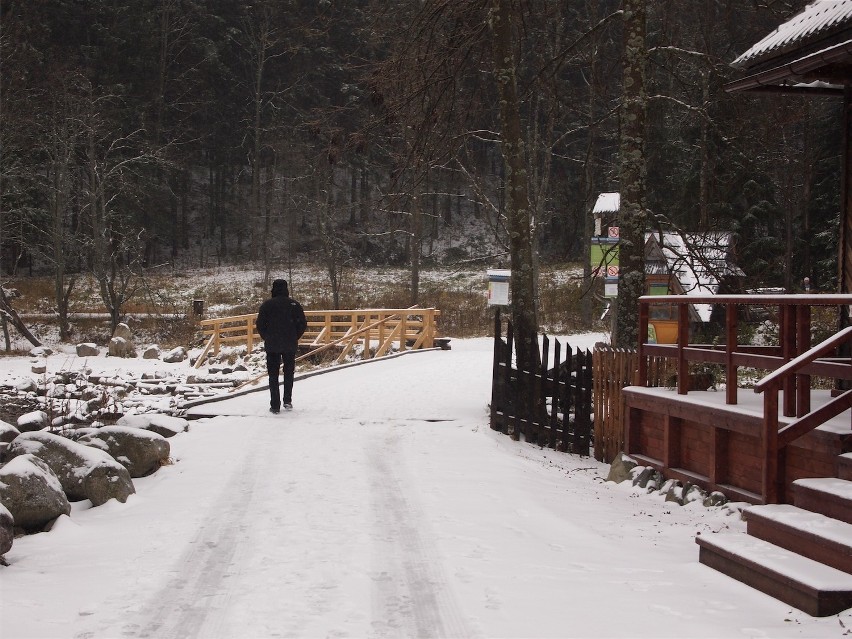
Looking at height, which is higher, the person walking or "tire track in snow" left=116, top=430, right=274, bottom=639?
the person walking

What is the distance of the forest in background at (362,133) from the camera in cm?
1337

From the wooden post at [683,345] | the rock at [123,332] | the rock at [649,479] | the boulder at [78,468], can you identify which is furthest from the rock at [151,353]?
the wooden post at [683,345]

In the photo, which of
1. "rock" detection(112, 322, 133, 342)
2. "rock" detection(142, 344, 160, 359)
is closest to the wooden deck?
"rock" detection(142, 344, 160, 359)

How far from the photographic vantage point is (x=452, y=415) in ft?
42.1

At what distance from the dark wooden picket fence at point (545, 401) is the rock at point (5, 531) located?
21.8ft

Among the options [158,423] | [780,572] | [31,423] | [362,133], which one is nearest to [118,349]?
[31,423]

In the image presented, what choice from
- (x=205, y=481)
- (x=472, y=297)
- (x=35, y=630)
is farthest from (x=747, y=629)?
(x=472, y=297)

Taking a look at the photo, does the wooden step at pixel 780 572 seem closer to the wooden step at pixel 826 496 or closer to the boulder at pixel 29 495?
the wooden step at pixel 826 496

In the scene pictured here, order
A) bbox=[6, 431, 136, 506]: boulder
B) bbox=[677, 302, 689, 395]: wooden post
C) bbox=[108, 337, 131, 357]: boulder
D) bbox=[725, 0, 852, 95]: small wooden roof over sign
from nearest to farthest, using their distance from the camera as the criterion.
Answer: bbox=[6, 431, 136, 506]: boulder → bbox=[725, 0, 852, 95]: small wooden roof over sign → bbox=[677, 302, 689, 395]: wooden post → bbox=[108, 337, 131, 357]: boulder

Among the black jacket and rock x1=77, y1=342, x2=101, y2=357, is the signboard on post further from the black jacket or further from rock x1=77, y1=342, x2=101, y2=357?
rock x1=77, y1=342, x2=101, y2=357

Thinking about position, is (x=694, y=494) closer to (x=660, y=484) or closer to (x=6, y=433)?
(x=660, y=484)

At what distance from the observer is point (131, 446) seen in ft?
28.8

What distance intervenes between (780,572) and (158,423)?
810cm

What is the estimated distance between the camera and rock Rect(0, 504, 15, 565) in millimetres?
5722
